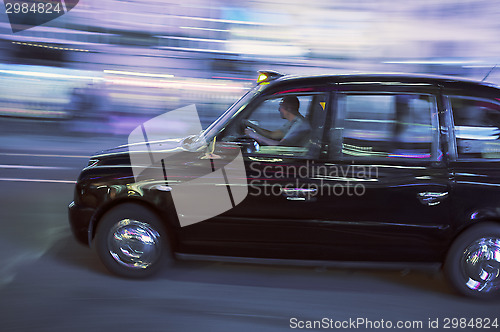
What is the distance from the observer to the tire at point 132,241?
4090mm

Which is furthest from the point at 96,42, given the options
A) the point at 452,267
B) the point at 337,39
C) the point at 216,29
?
the point at 452,267

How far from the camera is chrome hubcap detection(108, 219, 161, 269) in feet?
13.4

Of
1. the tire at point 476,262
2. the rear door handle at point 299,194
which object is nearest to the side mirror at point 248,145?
the rear door handle at point 299,194

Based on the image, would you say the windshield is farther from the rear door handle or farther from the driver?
the rear door handle

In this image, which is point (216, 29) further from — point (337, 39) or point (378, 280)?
point (378, 280)

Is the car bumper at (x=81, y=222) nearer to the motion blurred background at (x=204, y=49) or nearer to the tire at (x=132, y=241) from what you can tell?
the tire at (x=132, y=241)

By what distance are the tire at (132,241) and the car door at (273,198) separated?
0.24m

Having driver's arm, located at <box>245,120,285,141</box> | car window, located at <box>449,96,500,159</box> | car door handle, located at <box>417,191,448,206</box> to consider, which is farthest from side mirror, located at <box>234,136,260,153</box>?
car window, located at <box>449,96,500,159</box>

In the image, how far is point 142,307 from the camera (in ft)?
12.1

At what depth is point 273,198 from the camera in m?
3.96

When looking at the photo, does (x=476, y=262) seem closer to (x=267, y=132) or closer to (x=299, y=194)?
(x=299, y=194)

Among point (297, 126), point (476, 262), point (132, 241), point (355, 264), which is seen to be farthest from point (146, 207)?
point (476, 262)

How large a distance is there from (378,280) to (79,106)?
1314cm

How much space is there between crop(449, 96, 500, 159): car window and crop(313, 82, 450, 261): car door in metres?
0.16
